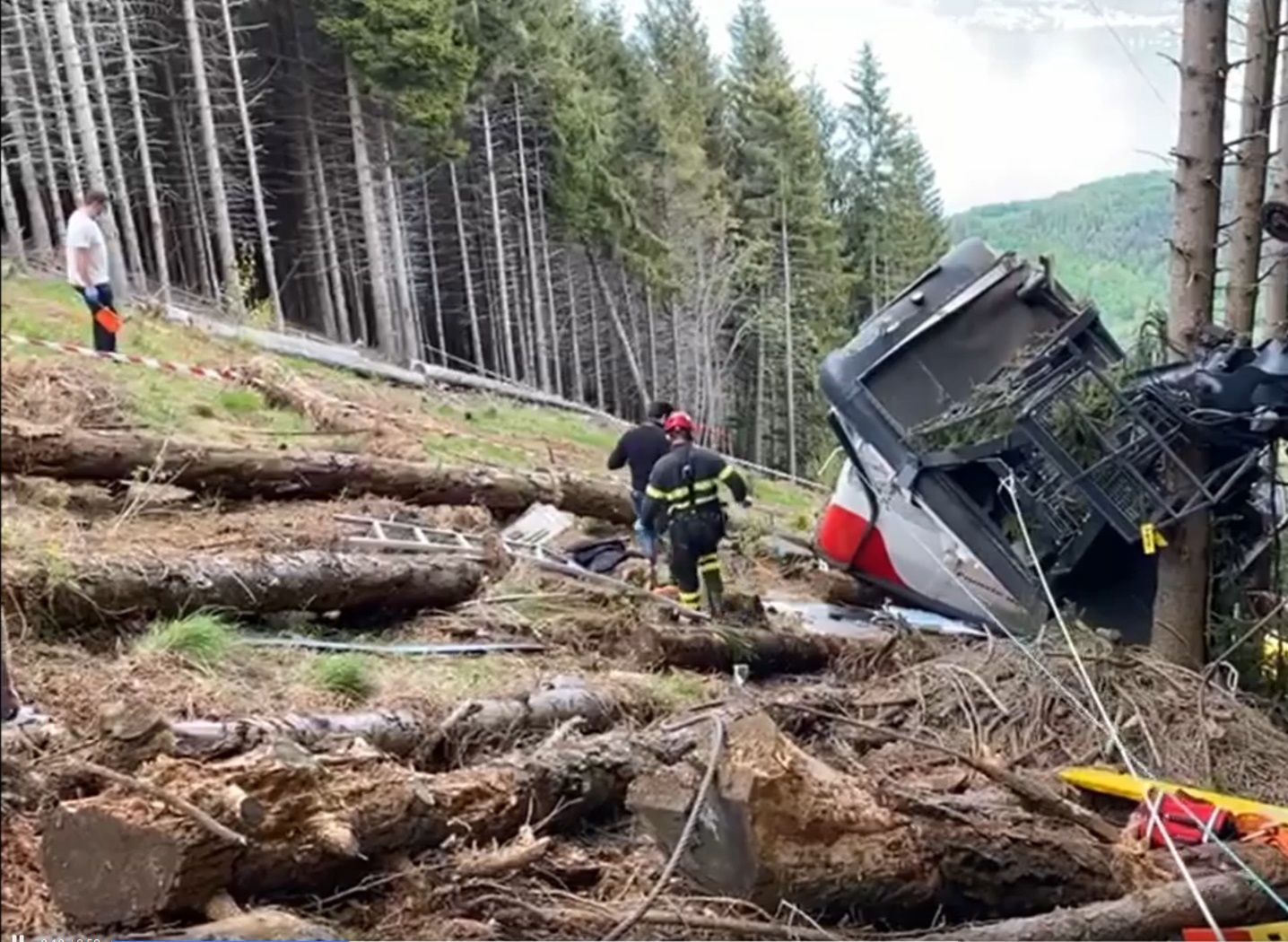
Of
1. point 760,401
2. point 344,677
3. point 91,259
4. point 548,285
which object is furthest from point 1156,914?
point 760,401

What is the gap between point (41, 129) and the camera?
237 cm

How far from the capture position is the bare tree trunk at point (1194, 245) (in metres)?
4.20

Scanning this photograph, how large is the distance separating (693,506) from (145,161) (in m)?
3.46

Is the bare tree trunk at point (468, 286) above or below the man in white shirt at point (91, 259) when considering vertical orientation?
below

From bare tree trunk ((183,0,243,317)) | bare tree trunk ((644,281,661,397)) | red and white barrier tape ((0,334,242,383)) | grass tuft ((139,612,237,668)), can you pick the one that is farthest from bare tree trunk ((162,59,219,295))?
bare tree trunk ((644,281,661,397))

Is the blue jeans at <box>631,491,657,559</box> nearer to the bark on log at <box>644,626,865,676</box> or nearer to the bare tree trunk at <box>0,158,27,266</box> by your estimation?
the bark on log at <box>644,626,865,676</box>

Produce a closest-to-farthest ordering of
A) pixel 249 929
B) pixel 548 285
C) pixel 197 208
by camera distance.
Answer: pixel 249 929, pixel 197 208, pixel 548 285

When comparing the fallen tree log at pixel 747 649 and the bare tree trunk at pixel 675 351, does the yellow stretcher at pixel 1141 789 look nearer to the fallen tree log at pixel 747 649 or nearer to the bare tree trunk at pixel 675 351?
the fallen tree log at pixel 747 649

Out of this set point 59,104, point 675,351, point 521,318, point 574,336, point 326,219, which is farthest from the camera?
point 675,351

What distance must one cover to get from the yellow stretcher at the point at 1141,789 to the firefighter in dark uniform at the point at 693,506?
237 cm

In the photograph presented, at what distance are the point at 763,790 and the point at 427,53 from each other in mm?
10377

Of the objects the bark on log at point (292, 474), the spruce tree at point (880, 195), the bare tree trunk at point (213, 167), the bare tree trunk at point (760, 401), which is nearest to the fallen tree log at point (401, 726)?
the bark on log at point (292, 474)

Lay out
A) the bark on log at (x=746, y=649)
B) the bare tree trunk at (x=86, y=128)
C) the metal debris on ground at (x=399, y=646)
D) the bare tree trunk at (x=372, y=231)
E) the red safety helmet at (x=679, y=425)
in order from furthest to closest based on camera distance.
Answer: the bare tree trunk at (x=372, y=231)
the red safety helmet at (x=679, y=425)
the bark on log at (x=746, y=649)
the bare tree trunk at (x=86, y=128)
the metal debris on ground at (x=399, y=646)

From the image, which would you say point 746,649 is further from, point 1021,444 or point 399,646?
point 399,646
